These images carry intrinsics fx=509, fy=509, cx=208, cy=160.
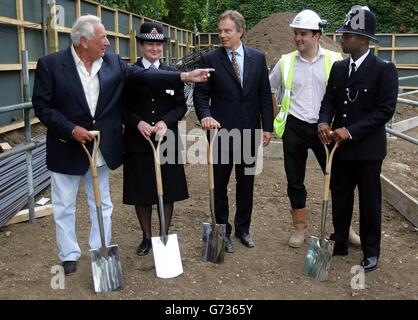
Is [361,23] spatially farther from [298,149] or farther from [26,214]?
[26,214]

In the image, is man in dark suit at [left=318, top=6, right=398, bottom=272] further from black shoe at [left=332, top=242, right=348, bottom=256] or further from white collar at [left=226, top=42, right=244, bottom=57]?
white collar at [left=226, top=42, right=244, bottom=57]

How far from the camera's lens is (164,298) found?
353 cm

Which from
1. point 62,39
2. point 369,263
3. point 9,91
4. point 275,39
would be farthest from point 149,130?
point 275,39

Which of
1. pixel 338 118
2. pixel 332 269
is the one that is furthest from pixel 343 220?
pixel 338 118

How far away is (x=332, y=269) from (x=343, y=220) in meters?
0.44

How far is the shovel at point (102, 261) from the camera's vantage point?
356 centimetres

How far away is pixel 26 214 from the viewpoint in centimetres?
491

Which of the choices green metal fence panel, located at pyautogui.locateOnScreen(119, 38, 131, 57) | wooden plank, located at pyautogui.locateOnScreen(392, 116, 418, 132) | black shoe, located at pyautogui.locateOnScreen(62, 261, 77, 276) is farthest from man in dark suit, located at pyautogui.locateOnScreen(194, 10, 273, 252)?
green metal fence panel, located at pyautogui.locateOnScreen(119, 38, 131, 57)

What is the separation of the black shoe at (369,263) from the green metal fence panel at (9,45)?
17.2 ft

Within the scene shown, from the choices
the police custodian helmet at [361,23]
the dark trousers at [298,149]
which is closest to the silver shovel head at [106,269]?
the dark trousers at [298,149]

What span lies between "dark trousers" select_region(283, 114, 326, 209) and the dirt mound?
8.26 m

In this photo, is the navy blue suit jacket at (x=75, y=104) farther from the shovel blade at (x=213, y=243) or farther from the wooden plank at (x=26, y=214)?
the wooden plank at (x=26, y=214)

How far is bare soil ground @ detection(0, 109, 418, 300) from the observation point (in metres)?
3.64

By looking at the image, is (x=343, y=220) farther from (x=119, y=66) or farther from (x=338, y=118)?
(x=119, y=66)
